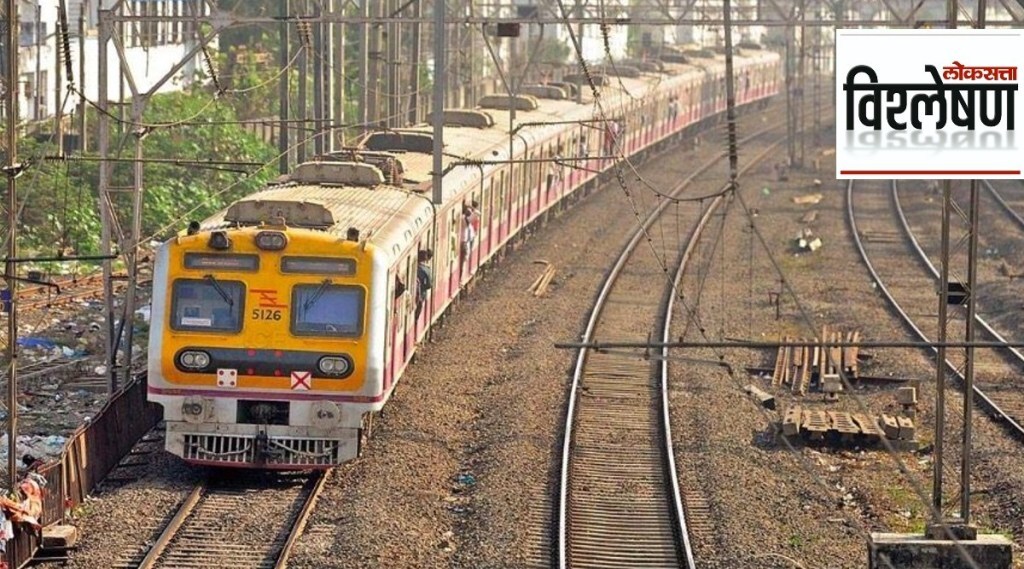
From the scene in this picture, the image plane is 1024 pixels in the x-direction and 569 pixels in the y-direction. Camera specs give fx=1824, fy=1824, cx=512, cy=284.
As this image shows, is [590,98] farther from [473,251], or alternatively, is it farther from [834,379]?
[834,379]

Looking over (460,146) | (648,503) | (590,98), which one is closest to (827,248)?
(590,98)

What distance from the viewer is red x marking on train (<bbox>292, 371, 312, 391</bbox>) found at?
1544cm

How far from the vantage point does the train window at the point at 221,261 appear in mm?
15492

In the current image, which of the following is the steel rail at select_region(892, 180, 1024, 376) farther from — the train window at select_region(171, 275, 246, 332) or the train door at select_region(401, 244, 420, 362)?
the train window at select_region(171, 275, 246, 332)

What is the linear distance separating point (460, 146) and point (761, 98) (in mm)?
43388

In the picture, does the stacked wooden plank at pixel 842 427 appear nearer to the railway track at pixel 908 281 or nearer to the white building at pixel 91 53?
the railway track at pixel 908 281

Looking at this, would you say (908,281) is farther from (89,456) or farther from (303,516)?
(89,456)

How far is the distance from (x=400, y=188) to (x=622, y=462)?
443 cm

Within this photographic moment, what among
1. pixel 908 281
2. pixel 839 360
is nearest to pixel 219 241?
pixel 839 360

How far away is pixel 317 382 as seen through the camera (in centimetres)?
1547

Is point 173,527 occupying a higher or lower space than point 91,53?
lower

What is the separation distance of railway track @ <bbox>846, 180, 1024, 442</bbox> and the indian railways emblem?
23.3 ft

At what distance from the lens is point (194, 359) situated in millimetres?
15414

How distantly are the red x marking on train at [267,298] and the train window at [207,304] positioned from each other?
13cm
